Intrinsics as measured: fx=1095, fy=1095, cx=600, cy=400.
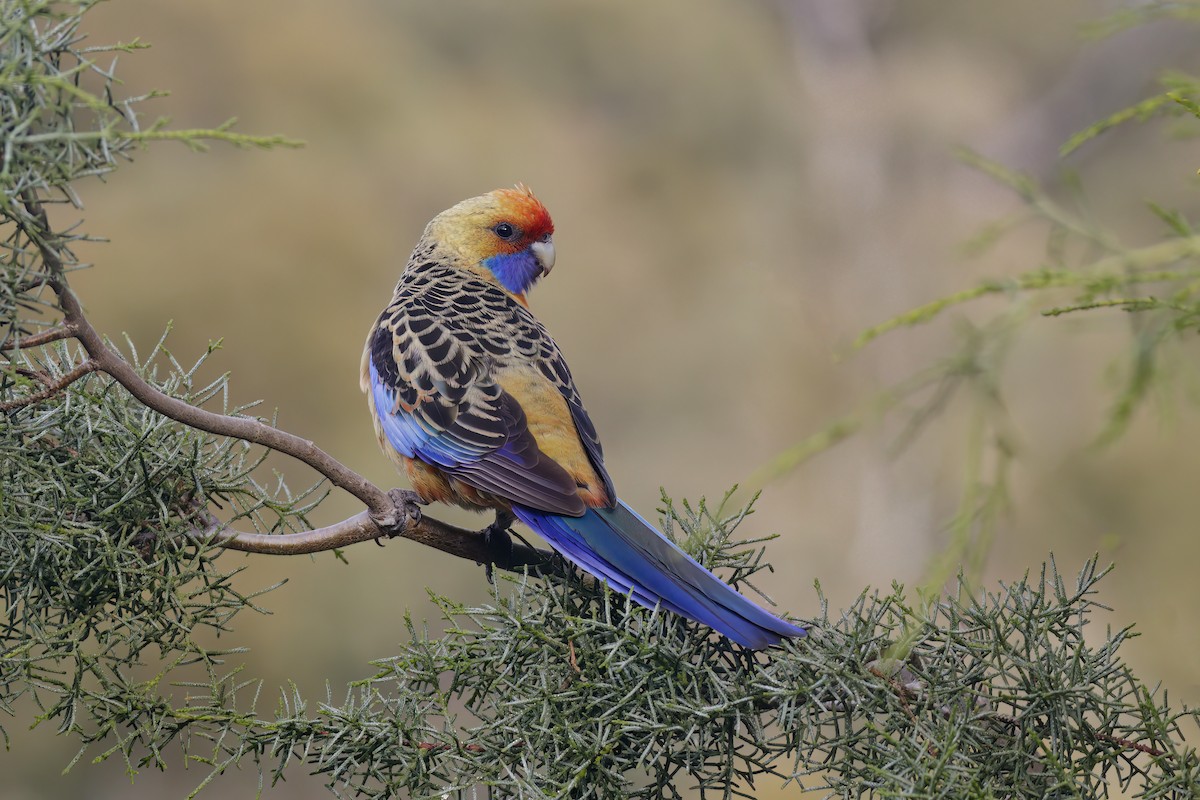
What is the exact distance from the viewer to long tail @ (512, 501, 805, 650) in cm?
91

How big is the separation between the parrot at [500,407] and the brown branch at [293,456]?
0.24 feet

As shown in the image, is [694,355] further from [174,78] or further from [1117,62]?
[1117,62]

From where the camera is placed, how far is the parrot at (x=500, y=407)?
1130 millimetres

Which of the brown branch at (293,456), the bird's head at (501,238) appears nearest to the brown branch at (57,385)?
the brown branch at (293,456)

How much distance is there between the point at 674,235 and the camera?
191 inches

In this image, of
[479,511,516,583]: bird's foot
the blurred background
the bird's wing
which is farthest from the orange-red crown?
the blurred background

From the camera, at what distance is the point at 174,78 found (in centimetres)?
399

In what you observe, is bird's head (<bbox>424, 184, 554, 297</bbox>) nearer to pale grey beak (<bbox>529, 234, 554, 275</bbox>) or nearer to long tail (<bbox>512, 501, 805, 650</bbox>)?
pale grey beak (<bbox>529, 234, 554, 275</bbox>)

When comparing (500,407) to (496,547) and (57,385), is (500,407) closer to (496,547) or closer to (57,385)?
(496,547)

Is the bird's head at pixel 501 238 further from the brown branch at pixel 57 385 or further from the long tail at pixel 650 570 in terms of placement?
the brown branch at pixel 57 385

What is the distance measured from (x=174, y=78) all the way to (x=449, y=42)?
1.37 m

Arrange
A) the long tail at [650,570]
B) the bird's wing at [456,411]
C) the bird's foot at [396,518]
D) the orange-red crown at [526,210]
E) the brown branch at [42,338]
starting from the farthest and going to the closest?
the orange-red crown at [526,210]
the bird's wing at [456,411]
the bird's foot at [396,518]
the long tail at [650,570]
the brown branch at [42,338]

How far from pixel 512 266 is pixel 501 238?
5 cm

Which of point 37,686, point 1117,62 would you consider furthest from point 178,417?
point 1117,62
